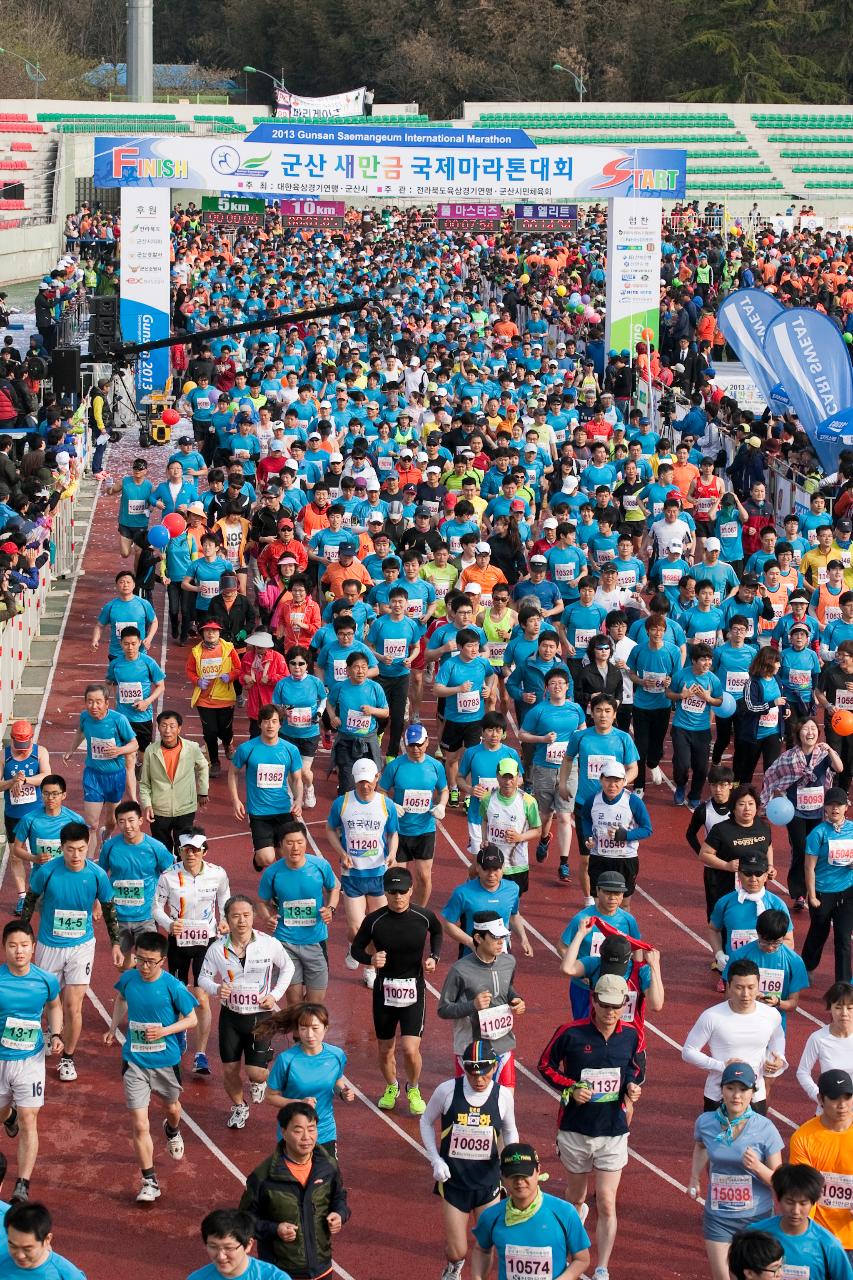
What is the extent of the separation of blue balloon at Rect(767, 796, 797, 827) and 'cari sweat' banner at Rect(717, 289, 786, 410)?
1314 cm

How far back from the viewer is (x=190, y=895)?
11164 mm

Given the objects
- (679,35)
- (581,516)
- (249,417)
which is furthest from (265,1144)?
(679,35)

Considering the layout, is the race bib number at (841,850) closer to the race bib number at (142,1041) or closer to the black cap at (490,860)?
the black cap at (490,860)

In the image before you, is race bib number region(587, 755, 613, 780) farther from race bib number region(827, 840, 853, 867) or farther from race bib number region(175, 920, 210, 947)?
race bib number region(175, 920, 210, 947)

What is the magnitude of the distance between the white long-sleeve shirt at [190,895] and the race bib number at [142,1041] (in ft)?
3.79

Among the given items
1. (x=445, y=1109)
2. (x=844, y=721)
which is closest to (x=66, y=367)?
(x=844, y=721)

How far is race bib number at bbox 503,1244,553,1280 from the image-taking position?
25.5ft

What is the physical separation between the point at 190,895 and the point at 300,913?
605 mm

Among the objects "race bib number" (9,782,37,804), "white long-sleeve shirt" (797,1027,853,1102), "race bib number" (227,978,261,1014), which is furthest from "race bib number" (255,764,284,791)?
"white long-sleeve shirt" (797,1027,853,1102)

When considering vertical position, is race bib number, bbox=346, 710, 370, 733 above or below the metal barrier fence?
above

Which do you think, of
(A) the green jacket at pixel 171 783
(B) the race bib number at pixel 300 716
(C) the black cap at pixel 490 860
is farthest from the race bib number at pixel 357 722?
(C) the black cap at pixel 490 860

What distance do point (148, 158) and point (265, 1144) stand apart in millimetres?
19690

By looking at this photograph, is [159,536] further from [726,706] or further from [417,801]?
[417,801]

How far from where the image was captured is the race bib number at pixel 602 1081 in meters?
8.98
